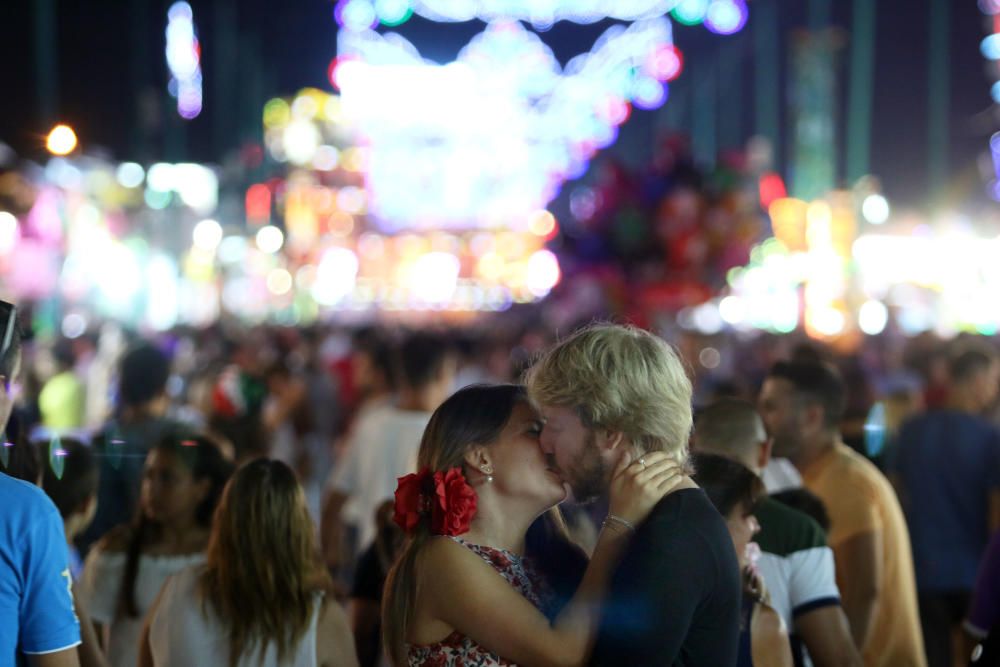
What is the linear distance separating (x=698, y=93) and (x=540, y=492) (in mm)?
56042

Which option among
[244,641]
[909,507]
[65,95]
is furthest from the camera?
[65,95]

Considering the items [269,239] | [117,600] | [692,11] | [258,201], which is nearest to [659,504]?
[117,600]

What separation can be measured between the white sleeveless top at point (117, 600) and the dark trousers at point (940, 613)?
439cm

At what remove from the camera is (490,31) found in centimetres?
3569

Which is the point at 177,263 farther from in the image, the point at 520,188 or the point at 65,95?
the point at 520,188

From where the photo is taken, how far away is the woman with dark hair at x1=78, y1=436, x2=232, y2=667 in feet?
14.9

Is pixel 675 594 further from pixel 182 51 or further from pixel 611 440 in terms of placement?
pixel 182 51

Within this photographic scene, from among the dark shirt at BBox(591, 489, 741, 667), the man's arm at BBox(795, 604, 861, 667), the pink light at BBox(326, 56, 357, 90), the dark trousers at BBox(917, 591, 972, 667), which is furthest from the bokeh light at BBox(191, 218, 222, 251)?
the dark shirt at BBox(591, 489, 741, 667)

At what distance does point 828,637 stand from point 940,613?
353 centimetres

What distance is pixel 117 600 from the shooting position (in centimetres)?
455

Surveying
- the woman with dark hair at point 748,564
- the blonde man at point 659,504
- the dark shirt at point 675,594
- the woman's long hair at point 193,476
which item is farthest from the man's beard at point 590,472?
the woman's long hair at point 193,476

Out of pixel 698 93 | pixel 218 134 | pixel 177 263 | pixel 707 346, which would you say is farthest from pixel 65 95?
pixel 698 93

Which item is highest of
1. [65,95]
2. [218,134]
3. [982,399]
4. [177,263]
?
[218,134]

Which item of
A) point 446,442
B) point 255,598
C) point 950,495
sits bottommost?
point 950,495
